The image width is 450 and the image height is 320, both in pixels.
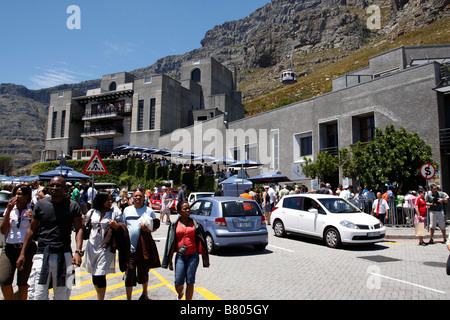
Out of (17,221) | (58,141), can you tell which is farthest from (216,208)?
(58,141)

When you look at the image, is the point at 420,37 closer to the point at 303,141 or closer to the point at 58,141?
the point at 303,141

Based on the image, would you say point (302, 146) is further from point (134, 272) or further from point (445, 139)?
point (134, 272)

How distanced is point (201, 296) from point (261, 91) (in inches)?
4377

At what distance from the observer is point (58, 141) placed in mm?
55719

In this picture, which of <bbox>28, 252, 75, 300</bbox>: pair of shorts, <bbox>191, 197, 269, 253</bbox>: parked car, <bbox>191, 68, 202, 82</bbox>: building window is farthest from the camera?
<bbox>191, 68, 202, 82</bbox>: building window

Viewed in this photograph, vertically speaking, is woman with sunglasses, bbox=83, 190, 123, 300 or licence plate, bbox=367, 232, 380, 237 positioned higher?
woman with sunglasses, bbox=83, 190, 123, 300

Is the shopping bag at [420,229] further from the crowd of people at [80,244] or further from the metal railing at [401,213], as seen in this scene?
the crowd of people at [80,244]

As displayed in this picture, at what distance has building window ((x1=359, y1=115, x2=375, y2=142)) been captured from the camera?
70.5 feet

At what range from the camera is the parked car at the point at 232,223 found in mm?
9047

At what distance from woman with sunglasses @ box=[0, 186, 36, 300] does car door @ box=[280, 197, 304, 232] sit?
28.7ft

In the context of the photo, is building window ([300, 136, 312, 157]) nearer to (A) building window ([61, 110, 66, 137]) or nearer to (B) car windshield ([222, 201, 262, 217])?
(B) car windshield ([222, 201, 262, 217])

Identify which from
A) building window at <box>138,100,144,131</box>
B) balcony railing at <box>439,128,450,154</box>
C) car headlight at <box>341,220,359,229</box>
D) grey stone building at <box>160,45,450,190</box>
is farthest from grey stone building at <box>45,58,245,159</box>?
car headlight at <box>341,220,359,229</box>

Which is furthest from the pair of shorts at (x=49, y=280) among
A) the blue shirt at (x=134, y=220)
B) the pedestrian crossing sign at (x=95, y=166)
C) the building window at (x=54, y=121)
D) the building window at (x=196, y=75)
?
the building window at (x=54, y=121)

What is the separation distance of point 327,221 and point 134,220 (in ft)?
23.4
